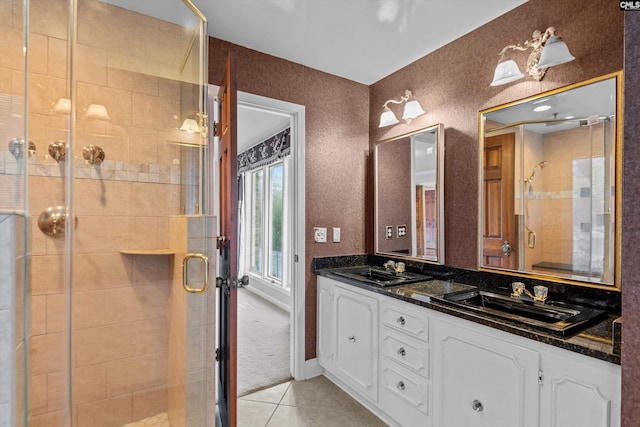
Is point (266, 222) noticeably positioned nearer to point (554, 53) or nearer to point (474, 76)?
point (474, 76)

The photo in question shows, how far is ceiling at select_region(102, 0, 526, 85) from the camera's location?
1.91 metres

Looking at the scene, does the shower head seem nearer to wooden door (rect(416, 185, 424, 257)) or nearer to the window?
wooden door (rect(416, 185, 424, 257))

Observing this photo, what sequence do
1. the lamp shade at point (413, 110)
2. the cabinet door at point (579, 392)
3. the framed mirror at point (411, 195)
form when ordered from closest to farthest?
the cabinet door at point (579, 392)
the framed mirror at point (411, 195)
the lamp shade at point (413, 110)

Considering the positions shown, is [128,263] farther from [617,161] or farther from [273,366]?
[617,161]

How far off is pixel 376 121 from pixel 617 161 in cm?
177

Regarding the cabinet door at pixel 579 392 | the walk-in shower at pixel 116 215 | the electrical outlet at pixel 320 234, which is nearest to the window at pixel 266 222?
the electrical outlet at pixel 320 234

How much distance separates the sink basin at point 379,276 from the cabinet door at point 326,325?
17 cm

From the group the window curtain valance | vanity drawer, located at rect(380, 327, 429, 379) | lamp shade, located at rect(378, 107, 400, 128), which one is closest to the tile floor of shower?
A: vanity drawer, located at rect(380, 327, 429, 379)

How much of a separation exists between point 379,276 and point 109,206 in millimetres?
1881

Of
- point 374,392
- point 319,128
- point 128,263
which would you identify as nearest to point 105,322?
point 128,263

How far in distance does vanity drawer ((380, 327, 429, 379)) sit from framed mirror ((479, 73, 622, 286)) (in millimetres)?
690

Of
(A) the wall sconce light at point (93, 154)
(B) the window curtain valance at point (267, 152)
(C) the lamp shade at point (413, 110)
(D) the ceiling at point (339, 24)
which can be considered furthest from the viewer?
(B) the window curtain valance at point (267, 152)

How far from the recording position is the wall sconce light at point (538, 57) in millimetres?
1640

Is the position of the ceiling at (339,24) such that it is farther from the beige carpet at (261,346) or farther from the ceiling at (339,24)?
the beige carpet at (261,346)
